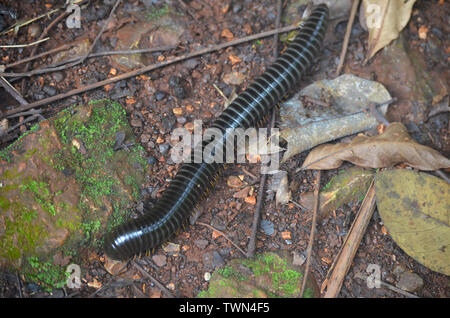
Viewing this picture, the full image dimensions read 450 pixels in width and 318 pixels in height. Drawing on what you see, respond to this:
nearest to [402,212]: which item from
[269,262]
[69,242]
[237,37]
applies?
[269,262]

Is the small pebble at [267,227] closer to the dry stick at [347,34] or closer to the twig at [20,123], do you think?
the dry stick at [347,34]

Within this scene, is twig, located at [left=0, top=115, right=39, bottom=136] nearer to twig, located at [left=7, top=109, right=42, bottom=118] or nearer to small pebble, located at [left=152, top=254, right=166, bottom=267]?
twig, located at [left=7, top=109, right=42, bottom=118]

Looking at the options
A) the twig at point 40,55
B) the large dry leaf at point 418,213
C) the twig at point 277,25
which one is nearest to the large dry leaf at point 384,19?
the twig at point 277,25

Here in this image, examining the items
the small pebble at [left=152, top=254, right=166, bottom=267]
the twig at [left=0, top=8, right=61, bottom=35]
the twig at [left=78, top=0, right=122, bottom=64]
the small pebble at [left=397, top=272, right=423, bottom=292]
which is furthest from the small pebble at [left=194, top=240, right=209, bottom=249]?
the twig at [left=0, top=8, right=61, bottom=35]

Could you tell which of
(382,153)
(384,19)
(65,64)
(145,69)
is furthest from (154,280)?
(384,19)

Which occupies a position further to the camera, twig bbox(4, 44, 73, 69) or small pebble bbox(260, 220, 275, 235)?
twig bbox(4, 44, 73, 69)

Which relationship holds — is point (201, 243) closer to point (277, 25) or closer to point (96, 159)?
point (96, 159)
